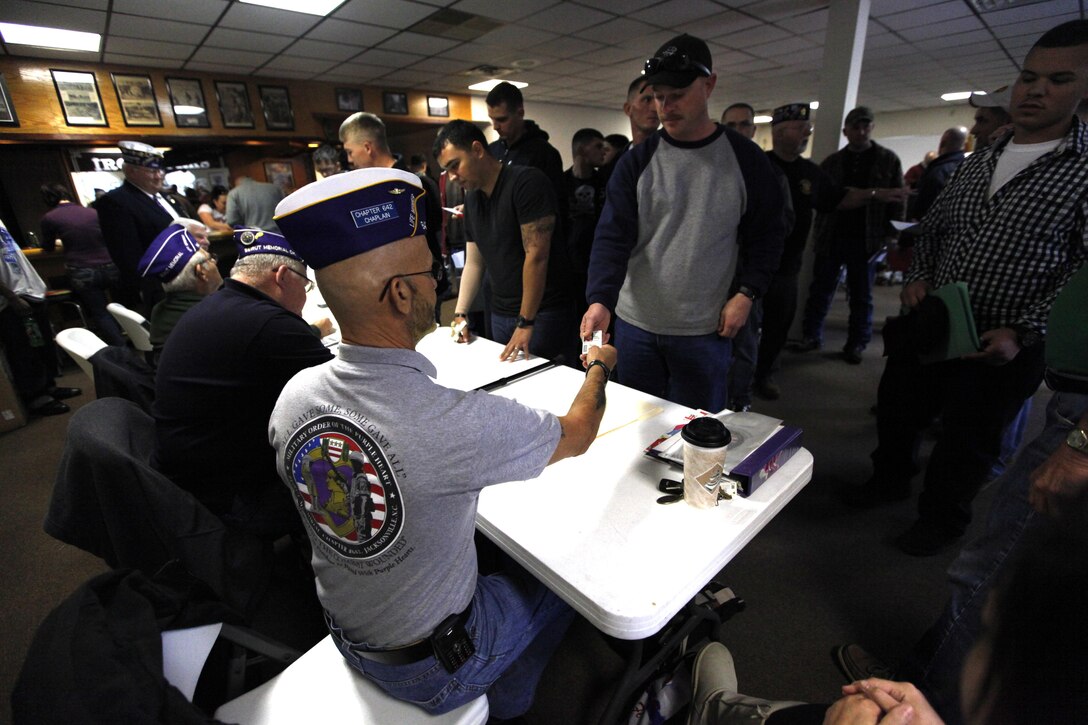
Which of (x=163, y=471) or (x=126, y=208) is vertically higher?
(x=126, y=208)

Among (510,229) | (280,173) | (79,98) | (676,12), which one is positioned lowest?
(510,229)

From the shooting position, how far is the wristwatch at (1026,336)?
134 cm

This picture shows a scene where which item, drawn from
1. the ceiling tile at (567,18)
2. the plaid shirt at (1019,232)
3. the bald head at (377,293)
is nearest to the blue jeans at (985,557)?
the plaid shirt at (1019,232)

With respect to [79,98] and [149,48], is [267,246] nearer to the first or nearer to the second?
[149,48]

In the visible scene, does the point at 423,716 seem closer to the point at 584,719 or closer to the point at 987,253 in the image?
the point at 584,719

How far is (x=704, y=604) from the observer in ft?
3.97

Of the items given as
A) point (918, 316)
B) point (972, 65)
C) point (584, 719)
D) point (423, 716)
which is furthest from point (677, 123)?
point (972, 65)

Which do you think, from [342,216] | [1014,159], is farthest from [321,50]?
[1014,159]

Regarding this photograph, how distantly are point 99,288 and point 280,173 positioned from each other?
382 cm

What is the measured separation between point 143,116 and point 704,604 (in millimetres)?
7345

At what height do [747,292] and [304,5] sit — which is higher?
[304,5]

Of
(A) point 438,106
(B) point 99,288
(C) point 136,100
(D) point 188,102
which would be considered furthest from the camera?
(A) point 438,106

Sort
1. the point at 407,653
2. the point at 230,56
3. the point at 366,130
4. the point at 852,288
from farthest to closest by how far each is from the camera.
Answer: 1. the point at 230,56
2. the point at 852,288
3. the point at 366,130
4. the point at 407,653

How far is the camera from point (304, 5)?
403 cm
